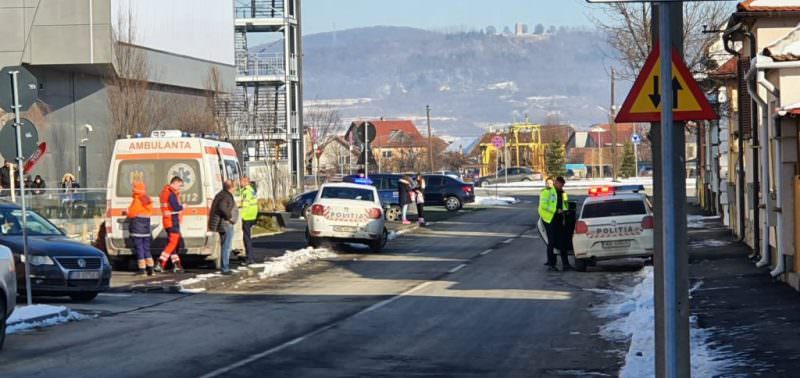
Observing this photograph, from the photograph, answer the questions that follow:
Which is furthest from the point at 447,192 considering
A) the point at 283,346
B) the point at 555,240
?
the point at 283,346

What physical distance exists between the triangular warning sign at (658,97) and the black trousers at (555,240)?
16.9 metres

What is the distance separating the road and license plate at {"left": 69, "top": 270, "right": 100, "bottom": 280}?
484mm

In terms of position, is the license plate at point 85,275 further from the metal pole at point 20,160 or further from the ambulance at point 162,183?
the ambulance at point 162,183

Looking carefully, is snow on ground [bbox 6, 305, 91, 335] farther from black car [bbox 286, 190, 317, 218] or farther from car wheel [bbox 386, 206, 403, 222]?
black car [bbox 286, 190, 317, 218]

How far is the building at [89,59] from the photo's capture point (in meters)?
45.5

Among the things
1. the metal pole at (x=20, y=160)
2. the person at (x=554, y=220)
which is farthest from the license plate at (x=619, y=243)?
the metal pole at (x=20, y=160)

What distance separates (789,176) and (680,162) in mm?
12308

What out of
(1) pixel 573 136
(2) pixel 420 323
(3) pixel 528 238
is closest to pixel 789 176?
(2) pixel 420 323

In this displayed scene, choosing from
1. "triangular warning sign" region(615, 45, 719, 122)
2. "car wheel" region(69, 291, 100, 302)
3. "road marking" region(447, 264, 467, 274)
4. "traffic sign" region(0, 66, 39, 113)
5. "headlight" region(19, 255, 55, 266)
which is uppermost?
"traffic sign" region(0, 66, 39, 113)

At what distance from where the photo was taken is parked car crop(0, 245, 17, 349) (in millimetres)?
14203

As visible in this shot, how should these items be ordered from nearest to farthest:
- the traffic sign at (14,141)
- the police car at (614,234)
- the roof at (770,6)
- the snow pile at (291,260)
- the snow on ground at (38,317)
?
1. the snow on ground at (38,317)
2. the traffic sign at (14,141)
3. the roof at (770,6)
4. the police car at (614,234)
5. the snow pile at (291,260)

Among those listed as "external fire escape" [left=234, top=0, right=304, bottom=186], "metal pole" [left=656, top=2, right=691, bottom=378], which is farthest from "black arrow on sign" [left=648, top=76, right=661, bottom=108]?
"external fire escape" [left=234, top=0, right=304, bottom=186]

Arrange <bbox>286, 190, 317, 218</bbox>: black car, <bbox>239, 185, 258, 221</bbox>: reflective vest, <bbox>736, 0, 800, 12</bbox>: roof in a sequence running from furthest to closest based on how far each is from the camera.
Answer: <bbox>286, 190, 317, 218</bbox>: black car < <bbox>239, 185, 258, 221</bbox>: reflective vest < <bbox>736, 0, 800, 12</bbox>: roof

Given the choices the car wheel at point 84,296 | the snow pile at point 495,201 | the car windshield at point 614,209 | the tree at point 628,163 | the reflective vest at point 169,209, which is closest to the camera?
the car wheel at point 84,296
